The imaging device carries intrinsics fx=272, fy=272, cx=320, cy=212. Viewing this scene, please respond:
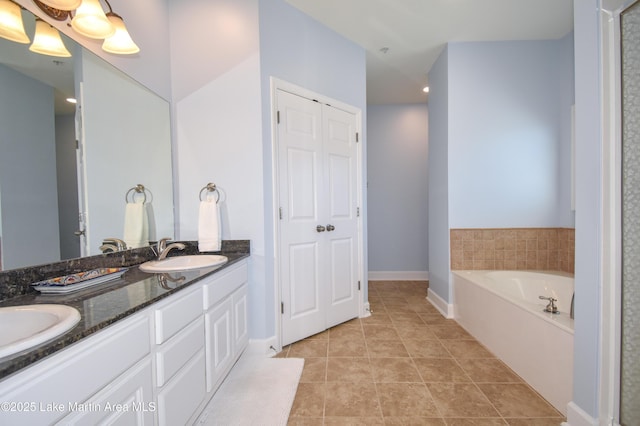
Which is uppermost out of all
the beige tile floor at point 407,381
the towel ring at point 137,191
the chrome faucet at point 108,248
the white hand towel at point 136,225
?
the towel ring at point 137,191

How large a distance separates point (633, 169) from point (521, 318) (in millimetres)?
1131

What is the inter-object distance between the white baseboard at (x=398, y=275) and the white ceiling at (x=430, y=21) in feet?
9.95

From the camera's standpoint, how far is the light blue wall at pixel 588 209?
1.27 m

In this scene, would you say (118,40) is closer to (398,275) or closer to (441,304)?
(441,304)

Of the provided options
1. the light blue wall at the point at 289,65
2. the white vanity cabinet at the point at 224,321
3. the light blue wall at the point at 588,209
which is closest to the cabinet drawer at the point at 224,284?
the white vanity cabinet at the point at 224,321

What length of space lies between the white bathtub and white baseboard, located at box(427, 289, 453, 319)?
0.20 ft

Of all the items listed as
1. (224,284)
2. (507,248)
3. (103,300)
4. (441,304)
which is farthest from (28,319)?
(507,248)

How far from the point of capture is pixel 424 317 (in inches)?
113

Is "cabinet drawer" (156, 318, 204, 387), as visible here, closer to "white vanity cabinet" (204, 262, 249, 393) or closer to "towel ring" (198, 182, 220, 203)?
"white vanity cabinet" (204, 262, 249, 393)

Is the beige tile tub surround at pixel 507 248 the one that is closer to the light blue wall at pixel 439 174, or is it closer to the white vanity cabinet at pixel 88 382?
the light blue wall at pixel 439 174

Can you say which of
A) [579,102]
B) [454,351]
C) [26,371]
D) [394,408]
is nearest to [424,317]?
[454,351]

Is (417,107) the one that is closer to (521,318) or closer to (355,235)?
(355,235)

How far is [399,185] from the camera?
14.5 ft

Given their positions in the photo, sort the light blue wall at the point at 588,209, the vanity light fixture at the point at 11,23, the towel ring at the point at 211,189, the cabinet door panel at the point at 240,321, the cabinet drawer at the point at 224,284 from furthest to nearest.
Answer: the towel ring at the point at 211,189
the cabinet door panel at the point at 240,321
the cabinet drawer at the point at 224,284
the light blue wall at the point at 588,209
the vanity light fixture at the point at 11,23
